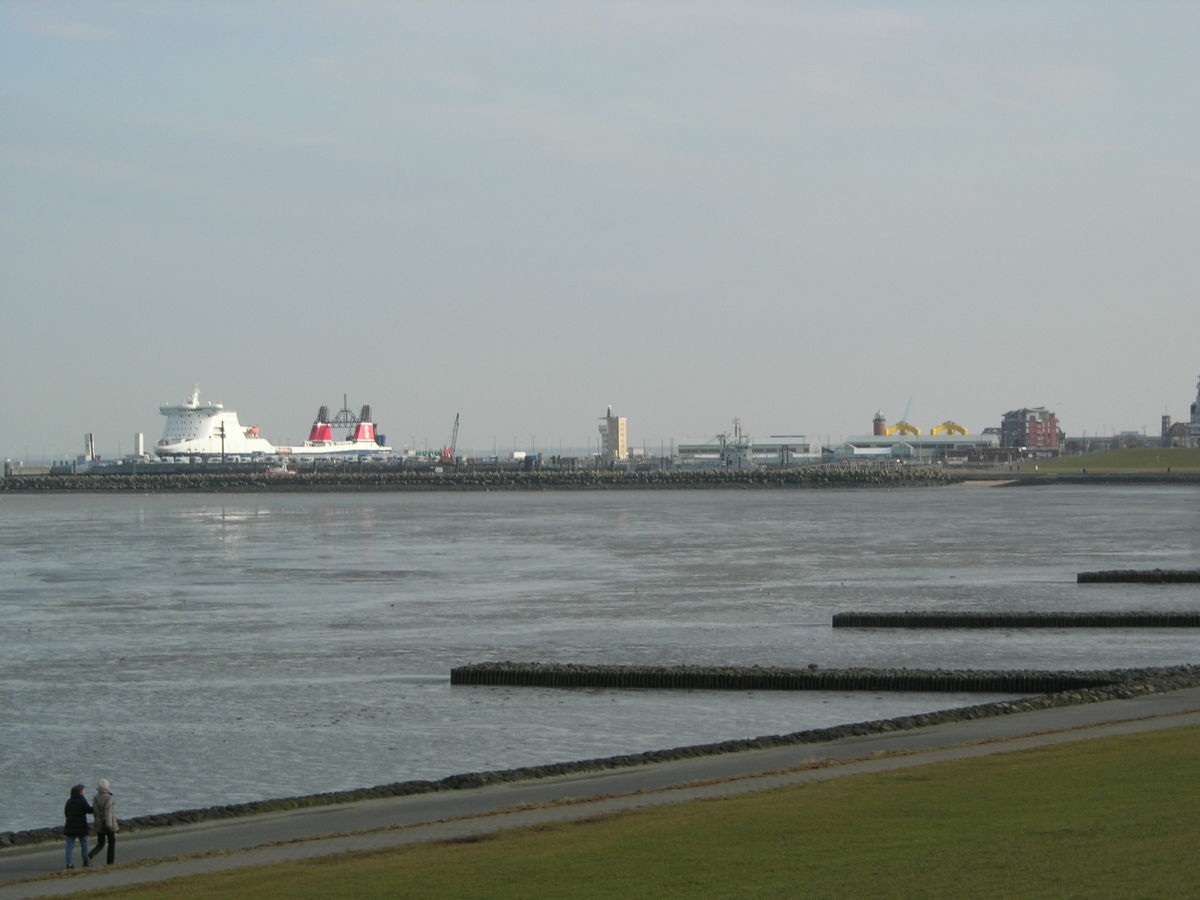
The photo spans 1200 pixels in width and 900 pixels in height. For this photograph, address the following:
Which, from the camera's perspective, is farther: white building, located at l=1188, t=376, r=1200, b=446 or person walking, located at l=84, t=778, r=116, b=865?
white building, located at l=1188, t=376, r=1200, b=446

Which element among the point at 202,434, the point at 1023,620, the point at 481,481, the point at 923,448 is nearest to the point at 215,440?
the point at 202,434

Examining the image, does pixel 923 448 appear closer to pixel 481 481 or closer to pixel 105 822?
pixel 481 481

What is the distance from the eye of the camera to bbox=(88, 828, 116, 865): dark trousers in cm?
1246

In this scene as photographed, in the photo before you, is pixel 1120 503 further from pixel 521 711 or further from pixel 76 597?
pixel 521 711

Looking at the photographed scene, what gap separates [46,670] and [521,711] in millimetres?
9143

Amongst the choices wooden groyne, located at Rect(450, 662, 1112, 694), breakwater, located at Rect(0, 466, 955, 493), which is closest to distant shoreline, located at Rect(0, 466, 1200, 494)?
breakwater, located at Rect(0, 466, 955, 493)

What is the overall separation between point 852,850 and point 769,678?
11.1 m

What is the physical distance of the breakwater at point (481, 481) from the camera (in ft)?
415

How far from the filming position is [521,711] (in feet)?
66.2

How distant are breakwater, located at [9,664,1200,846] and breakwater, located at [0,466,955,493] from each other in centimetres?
10346

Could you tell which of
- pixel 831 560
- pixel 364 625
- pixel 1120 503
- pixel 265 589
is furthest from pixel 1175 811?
pixel 1120 503

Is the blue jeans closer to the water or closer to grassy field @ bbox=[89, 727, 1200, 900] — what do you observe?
grassy field @ bbox=[89, 727, 1200, 900]

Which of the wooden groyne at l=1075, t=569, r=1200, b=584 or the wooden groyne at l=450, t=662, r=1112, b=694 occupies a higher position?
the wooden groyne at l=1075, t=569, r=1200, b=584

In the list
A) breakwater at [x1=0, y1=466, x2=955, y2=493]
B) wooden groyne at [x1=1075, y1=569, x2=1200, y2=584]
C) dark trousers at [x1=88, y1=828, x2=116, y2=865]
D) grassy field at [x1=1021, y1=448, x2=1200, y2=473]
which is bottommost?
dark trousers at [x1=88, y1=828, x2=116, y2=865]
